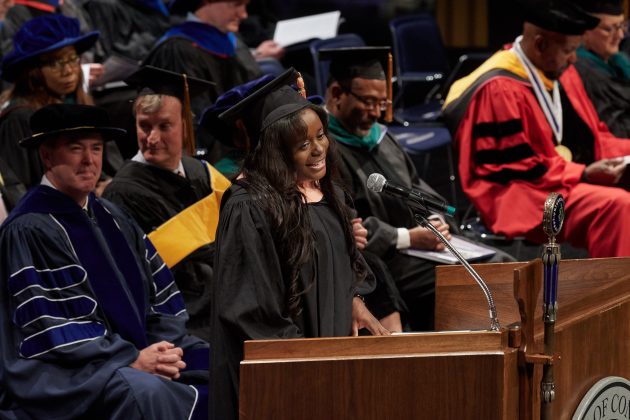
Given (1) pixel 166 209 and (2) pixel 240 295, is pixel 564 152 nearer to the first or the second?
(1) pixel 166 209

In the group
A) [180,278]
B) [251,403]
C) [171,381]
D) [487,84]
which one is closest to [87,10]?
[487,84]

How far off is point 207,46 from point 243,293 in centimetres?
385

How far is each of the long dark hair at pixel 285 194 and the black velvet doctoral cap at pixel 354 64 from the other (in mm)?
1807

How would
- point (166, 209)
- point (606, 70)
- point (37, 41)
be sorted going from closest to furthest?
point (166, 209)
point (37, 41)
point (606, 70)

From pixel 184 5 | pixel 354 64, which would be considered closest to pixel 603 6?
pixel 354 64

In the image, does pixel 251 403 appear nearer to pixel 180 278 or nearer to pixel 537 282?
pixel 537 282

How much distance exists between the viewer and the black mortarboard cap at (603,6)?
6.36 m

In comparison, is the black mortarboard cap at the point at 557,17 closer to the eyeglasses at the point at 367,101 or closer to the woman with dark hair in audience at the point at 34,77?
the eyeglasses at the point at 367,101

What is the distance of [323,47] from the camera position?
7457mm

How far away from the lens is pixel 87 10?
26.9ft

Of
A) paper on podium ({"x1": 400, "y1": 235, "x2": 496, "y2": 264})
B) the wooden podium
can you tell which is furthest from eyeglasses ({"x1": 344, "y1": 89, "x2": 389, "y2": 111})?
the wooden podium

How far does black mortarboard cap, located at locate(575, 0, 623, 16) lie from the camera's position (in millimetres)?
6359

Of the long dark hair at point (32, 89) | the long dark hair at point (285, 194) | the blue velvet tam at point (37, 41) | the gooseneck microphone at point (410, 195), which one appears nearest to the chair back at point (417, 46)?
the blue velvet tam at point (37, 41)

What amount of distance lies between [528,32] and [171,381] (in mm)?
A: 3023
